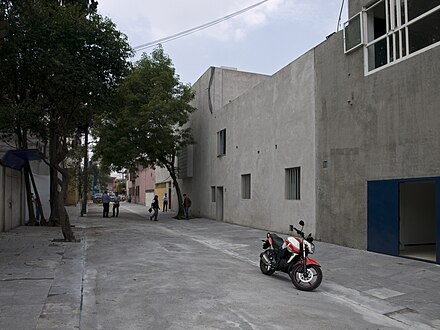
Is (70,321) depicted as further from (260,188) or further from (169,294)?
(260,188)

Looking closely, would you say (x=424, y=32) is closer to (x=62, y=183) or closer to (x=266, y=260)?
(x=266, y=260)

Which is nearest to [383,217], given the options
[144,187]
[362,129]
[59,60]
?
[362,129]

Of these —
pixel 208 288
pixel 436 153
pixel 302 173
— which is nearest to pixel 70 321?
pixel 208 288

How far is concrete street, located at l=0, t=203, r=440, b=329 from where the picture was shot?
237 inches

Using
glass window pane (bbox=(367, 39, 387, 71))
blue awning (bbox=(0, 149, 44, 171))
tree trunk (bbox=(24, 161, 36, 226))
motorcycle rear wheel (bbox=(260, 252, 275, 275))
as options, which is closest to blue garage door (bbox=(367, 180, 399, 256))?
glass window pane (bbox=(367, 39, 387, 71))

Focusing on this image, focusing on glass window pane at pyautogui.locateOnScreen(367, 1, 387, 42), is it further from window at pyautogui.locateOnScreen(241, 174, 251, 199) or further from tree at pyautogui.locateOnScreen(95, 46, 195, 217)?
tree at pyautogui.locateOnScreen(95, 46, 195, 217)

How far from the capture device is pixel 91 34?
13.4 metres

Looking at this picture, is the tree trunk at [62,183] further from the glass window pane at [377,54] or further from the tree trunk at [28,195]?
the glass window pane at [377,54]

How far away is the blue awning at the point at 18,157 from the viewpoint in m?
15.7

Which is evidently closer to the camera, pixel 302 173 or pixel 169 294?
pixel 169 294

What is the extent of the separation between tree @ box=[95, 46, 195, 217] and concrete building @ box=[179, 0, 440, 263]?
23.8 ft

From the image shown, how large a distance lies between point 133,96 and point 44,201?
8288 millimetres

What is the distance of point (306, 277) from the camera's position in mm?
8109

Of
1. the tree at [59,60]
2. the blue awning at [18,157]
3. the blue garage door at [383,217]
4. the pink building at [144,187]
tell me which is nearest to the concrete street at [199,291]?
the blue garage door at [383,217]
